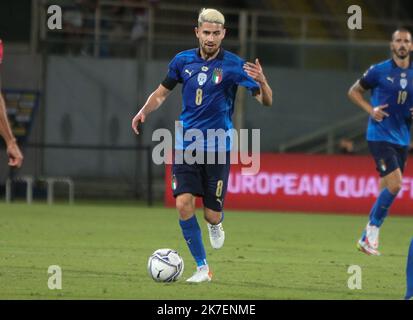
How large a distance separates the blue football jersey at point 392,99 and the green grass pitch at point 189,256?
1.60 m

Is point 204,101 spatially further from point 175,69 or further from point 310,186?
point 310,186

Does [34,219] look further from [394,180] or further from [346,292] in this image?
[346,292]

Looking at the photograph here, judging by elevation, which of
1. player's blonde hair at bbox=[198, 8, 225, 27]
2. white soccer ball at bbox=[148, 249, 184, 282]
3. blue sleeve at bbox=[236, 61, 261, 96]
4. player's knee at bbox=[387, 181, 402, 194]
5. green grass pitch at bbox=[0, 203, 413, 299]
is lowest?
green grass pitch at bbox=[0, 203, 413, 299]

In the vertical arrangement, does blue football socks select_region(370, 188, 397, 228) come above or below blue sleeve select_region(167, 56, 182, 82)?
below

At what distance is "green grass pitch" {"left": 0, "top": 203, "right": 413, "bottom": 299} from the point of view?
10.6 meters

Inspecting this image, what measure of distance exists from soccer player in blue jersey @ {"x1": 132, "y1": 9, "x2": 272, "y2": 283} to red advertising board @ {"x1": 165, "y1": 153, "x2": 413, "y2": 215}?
467 inches

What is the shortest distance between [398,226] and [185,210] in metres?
9.88

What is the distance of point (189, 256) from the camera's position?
554 inches

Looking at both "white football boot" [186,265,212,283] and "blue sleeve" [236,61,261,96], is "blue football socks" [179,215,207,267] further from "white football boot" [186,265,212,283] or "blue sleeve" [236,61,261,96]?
"blue sleeve" [236,61,261,96]

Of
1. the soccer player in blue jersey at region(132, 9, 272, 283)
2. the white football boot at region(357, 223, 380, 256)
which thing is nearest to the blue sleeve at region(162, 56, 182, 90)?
the soccer player in blue jersey at region(132, 9, 272, 283)

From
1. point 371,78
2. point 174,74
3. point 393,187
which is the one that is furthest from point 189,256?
point 371,78

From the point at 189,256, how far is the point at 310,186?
1040 centimetres

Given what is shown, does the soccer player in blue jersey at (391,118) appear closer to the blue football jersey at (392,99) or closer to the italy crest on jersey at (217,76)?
the blue football jersey at (392,99)
